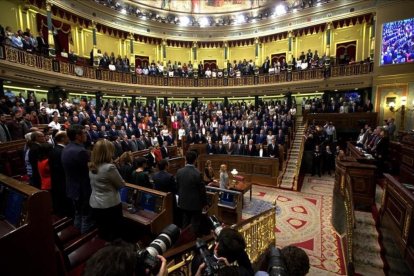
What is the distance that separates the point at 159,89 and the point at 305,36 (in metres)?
11.3

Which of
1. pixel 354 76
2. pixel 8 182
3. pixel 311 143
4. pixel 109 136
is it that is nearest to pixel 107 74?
pixel 109 136

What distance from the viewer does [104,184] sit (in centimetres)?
203

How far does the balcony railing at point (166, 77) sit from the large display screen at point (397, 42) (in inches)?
39.5

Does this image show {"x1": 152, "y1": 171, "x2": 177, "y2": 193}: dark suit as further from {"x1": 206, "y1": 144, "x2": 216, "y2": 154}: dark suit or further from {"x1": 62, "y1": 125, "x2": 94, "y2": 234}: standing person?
{"x1": 206, "y1": 144, "x2": 216, "y2": 154}: dark suit

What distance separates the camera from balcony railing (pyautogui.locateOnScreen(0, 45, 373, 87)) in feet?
29.5

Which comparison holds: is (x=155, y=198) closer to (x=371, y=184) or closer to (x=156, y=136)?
(x=371, y=184)

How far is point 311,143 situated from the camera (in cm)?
926

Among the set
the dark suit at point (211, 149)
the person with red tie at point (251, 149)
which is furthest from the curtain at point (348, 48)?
the dark suit at point (211, 149)

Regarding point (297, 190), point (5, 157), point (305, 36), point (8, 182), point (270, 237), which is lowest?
point (297, 190)

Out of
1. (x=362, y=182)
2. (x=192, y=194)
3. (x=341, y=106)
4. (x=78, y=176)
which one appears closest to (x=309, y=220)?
(x=362, y=182)

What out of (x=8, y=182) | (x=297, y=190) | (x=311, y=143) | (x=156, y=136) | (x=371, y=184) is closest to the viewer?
(x=8, y=182)

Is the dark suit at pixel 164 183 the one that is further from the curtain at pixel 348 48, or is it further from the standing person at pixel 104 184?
the curtain at pixel 348 48

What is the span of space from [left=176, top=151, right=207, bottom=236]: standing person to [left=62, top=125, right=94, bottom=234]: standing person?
1.09 m

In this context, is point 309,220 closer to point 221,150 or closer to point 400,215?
point 400,215
